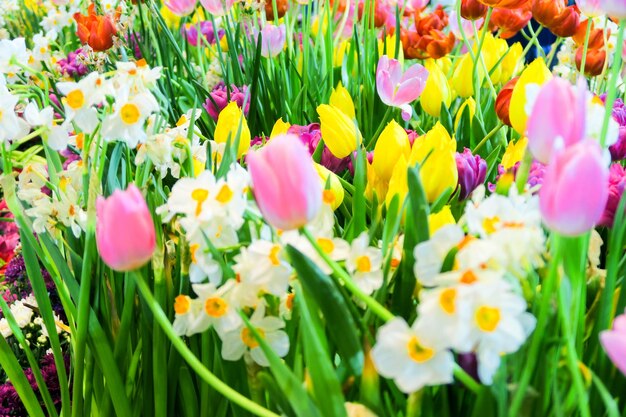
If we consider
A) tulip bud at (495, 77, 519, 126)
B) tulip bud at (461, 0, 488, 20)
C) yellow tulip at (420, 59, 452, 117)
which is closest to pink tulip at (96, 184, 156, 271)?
tulip bud at (495, 77, 519, 126)

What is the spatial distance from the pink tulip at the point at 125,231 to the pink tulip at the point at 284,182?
7 cm

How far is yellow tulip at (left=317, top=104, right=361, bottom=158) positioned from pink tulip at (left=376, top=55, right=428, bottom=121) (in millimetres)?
129

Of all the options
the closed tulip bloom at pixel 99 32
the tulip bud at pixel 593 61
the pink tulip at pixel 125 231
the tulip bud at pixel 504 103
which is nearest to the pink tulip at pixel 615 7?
the tulip bud at pixel 504 103

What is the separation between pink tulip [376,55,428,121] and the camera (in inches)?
31.0

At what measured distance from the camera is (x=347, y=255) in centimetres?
40

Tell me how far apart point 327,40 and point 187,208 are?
3.06 feet

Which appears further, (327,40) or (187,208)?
(327,40)

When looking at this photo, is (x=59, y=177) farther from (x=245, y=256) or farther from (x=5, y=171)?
(x=245, y=256)

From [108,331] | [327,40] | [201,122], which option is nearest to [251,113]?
[201,122]

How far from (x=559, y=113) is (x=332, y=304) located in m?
0.15

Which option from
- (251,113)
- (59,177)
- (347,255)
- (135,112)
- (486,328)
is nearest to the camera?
(486,328)

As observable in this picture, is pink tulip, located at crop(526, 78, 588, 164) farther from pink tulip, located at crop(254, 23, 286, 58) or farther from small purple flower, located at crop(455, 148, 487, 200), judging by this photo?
pink tulip, located at crop(254, 23, 286, 58)

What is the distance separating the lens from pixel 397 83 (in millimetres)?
809

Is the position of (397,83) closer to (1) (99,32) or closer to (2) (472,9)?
(2) (472,9)
